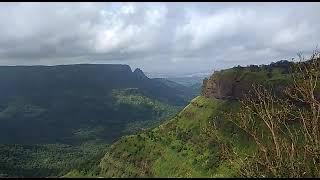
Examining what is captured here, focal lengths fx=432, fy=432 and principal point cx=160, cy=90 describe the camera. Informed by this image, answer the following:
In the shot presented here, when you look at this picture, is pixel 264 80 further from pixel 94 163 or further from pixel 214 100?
pixel 94 163

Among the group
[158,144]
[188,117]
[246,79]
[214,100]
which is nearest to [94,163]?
[158,144]

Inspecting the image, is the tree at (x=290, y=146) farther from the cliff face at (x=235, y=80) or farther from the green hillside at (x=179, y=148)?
the cliff face at (x=235, y=80)

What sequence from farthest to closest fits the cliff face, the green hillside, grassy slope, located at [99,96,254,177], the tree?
the cliff face → grassy slope, located at [99,96,254,177] → the green hillside → the tree

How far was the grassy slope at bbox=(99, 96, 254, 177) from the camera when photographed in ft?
416

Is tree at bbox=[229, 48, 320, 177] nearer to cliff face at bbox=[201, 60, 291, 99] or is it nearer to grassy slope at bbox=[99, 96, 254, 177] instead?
grassy slope at bbox=[99, 96, 254, 177]

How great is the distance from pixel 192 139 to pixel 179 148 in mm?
5316

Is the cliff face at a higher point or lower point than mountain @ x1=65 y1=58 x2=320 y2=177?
higher

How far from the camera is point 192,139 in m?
143

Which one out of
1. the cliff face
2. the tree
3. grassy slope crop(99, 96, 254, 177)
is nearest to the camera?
A: the tree

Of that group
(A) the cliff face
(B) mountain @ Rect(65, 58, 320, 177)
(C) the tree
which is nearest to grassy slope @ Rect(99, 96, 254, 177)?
(B) mountain @ Rect(65, 58, 320, 177)

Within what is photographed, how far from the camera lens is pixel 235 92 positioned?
153500mm

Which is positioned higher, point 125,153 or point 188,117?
point 188,117

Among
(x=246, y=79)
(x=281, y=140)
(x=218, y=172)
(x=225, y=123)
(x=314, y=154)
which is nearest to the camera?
(x=314, y=154)

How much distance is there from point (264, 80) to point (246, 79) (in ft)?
21.3
